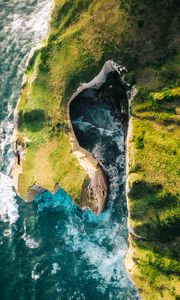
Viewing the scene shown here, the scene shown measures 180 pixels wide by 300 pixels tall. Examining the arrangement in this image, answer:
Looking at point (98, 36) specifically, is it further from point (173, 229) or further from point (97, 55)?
point (173, 229)

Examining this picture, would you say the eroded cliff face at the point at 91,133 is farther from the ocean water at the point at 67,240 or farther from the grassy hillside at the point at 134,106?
the ocean water at the point at 67,240

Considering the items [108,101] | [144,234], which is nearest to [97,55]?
[108,101]

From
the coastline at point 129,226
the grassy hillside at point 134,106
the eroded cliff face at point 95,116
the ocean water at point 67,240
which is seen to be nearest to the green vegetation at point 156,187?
the grassy hillside at point 134,106

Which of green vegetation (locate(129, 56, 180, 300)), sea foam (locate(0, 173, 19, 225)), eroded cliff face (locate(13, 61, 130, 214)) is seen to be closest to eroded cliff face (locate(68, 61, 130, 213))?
eroded cliff face (locate(13, 61, 130, 214))

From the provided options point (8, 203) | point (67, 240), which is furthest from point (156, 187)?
point (8, 203)

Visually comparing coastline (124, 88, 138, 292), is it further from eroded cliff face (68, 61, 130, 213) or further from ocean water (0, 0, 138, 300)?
eroded cliff face (68, 61, 130, 213)

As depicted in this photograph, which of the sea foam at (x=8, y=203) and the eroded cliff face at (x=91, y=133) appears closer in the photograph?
the eroded cliff face at (x=91, y=133)
